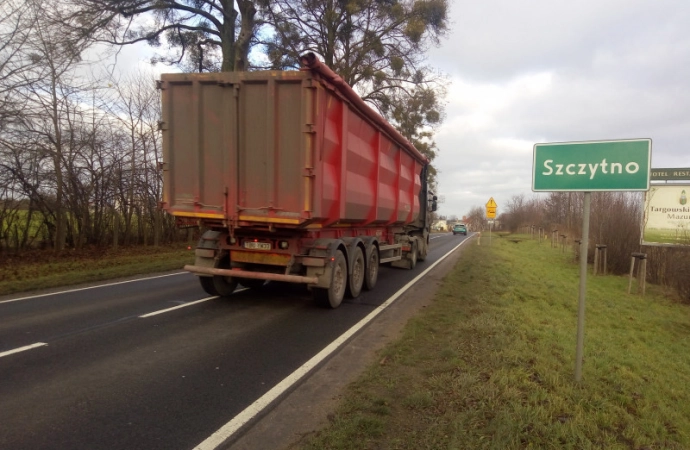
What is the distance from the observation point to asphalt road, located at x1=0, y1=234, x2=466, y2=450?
3.52 meters

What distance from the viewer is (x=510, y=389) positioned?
4125 millimetres

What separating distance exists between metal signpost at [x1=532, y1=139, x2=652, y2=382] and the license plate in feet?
14.9

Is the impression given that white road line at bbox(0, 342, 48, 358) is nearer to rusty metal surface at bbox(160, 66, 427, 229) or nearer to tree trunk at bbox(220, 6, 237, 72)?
rusty metal surface at bbox(160, 66, 427, 229)

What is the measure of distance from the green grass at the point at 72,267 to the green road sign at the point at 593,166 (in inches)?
A: 394

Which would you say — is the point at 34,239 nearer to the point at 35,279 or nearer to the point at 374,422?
the point at 35,279

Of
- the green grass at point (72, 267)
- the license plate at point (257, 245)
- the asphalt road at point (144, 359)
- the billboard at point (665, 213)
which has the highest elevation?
the billboard at point (665, 213)

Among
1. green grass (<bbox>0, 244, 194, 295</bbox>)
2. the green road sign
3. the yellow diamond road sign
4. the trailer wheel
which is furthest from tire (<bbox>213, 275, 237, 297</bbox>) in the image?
the yellow diamond road sign

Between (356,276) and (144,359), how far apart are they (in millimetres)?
4876

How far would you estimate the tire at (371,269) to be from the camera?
9830 mm

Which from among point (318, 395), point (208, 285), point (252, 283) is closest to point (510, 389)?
point (318, 395)

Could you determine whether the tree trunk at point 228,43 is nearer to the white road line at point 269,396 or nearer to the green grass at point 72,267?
the green grass at point 72,267

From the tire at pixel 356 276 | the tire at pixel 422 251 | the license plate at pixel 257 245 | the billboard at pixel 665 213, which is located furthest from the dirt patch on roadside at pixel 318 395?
the billboard at pixel 665 213

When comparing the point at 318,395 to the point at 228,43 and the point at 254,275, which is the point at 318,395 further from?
the point at 228,43

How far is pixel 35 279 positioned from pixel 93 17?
926cm
